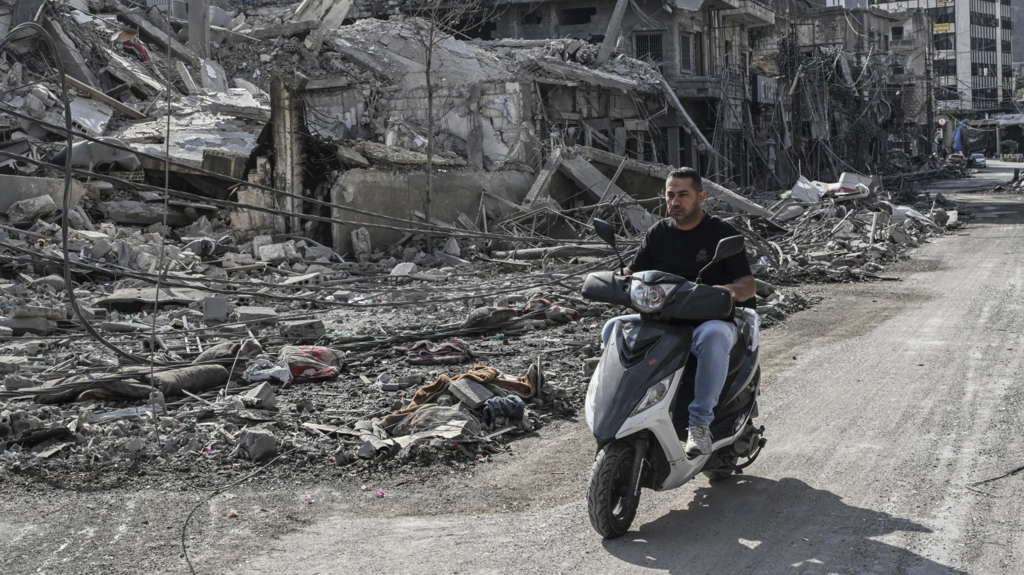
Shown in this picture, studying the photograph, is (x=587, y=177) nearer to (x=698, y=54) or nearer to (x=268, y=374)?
(x=268, y=374)

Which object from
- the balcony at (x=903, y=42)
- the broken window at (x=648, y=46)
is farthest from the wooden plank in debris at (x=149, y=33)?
the balcony at (x=903, y=42)

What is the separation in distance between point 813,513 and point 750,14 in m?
37.2

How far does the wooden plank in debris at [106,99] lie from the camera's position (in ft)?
66.4

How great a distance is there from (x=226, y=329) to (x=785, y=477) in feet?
22.6

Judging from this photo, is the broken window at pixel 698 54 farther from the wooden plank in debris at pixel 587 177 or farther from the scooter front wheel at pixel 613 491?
the scooter front wheel at pixel 613 491

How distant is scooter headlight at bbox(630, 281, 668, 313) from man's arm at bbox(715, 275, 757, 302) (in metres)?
0.42

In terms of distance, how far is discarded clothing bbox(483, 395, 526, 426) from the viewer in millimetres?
6289

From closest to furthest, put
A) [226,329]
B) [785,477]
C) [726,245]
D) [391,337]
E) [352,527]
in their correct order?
A: [726,245] → [352,527] → [785,477] → [391,337] → [226,329]

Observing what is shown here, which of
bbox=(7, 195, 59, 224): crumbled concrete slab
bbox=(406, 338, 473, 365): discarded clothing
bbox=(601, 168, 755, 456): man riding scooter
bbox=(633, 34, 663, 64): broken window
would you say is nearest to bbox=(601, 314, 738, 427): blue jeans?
bbox=(601, 168, 755, 456): man riding scooter

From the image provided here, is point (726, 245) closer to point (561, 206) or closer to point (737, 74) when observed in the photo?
point (561, 206)

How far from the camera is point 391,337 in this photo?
9227 millimetres

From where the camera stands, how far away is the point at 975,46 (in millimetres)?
107062

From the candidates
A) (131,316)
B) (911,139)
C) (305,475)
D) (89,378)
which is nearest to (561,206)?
(131,316)

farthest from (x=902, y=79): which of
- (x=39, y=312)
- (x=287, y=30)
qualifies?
(x=39, y=312)
